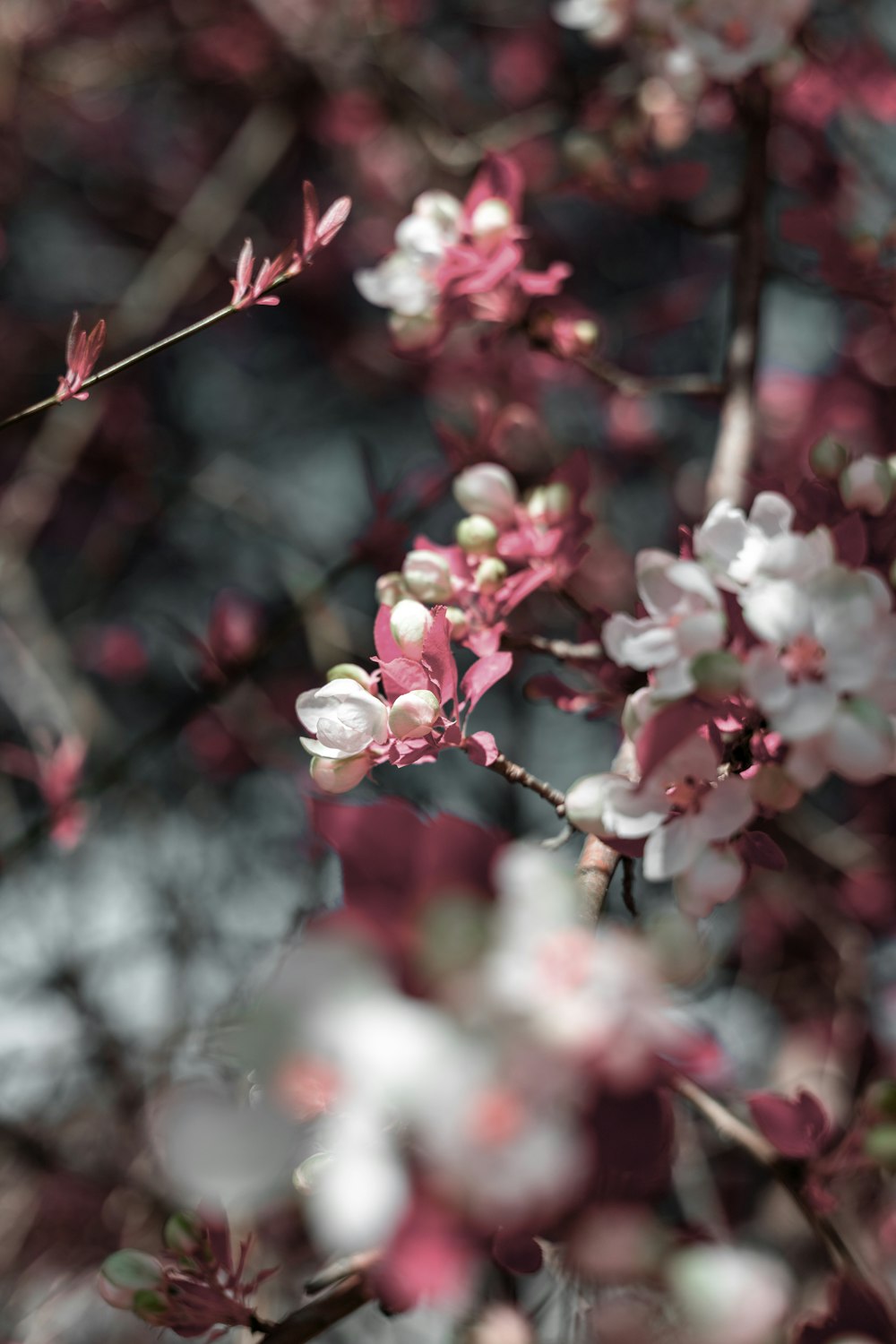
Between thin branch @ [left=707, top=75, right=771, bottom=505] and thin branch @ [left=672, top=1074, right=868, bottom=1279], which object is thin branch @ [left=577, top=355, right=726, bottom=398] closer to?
thin branch @ [left=707, top=75, right=771, bottom=505]

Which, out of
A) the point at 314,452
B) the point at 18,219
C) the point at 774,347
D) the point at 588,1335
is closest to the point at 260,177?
the point at 314,452

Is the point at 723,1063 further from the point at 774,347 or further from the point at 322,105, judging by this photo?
the point at 322,105

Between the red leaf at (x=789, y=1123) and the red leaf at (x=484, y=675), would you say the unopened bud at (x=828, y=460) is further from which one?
the red leaf at (x=789, y=1123)

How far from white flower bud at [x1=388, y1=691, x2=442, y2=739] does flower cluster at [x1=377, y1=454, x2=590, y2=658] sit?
12 cm

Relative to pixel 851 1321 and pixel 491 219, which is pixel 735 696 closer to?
pixel 851 1321

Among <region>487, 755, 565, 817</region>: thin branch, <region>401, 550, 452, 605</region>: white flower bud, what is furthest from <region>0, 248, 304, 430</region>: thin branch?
<region>487, 755, 565, 817</region>: thin branch

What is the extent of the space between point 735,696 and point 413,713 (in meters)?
0.16

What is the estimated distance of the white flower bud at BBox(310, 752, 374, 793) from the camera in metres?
0.56

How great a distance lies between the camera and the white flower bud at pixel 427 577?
2.27 ft

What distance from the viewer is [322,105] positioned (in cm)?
180

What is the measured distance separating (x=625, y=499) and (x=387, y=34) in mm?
823

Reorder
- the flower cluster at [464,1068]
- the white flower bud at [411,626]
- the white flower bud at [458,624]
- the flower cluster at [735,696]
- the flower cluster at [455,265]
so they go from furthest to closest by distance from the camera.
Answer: the flower cluster at [455,265]
the white flower bud at [458,624]
the white flower bud at [411,626]
the flower cluster at [735,696]
the flower cluster at [464,1068]

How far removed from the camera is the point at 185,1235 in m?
0.62

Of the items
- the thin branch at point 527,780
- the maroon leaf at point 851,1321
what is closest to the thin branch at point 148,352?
the thin branch at point 527,780
